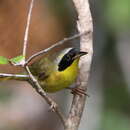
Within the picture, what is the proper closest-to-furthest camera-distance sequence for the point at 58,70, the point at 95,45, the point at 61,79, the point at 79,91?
the point at 79,91
the point at 61,79
the point at 58,70
the point at 95,45

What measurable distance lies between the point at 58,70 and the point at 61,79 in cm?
13

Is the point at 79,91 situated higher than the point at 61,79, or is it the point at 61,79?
the point at 79,91

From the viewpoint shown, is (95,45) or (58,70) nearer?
(58,70)

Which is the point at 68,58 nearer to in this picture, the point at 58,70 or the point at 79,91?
the point at 58,70

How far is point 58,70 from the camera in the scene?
3.81 metres

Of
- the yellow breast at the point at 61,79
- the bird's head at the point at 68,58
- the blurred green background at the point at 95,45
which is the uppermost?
the bird's head at the point at 68,58

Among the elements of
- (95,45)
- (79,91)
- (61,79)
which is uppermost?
(79,91)

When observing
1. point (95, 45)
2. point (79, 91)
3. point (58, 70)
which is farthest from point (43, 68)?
point (95, 45)

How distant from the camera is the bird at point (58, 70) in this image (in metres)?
3.67

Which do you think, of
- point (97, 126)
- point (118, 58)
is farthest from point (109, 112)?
point (118, 58)

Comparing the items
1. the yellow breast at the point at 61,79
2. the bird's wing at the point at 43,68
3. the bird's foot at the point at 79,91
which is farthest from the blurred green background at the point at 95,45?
the bird's foot at the point at 79,91

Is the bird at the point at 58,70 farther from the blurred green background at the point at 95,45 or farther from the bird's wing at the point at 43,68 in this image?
the blurred green background at the point at 95,45

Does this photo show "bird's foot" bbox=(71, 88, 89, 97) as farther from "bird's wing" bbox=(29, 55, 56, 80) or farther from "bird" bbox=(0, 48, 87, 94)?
"bird's wing" bbox=(29, 55, 56, 80)

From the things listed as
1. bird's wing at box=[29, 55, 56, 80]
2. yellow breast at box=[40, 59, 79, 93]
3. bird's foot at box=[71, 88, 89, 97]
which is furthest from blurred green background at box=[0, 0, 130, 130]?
bird's foot at box=[71, 88, 89, 97]
